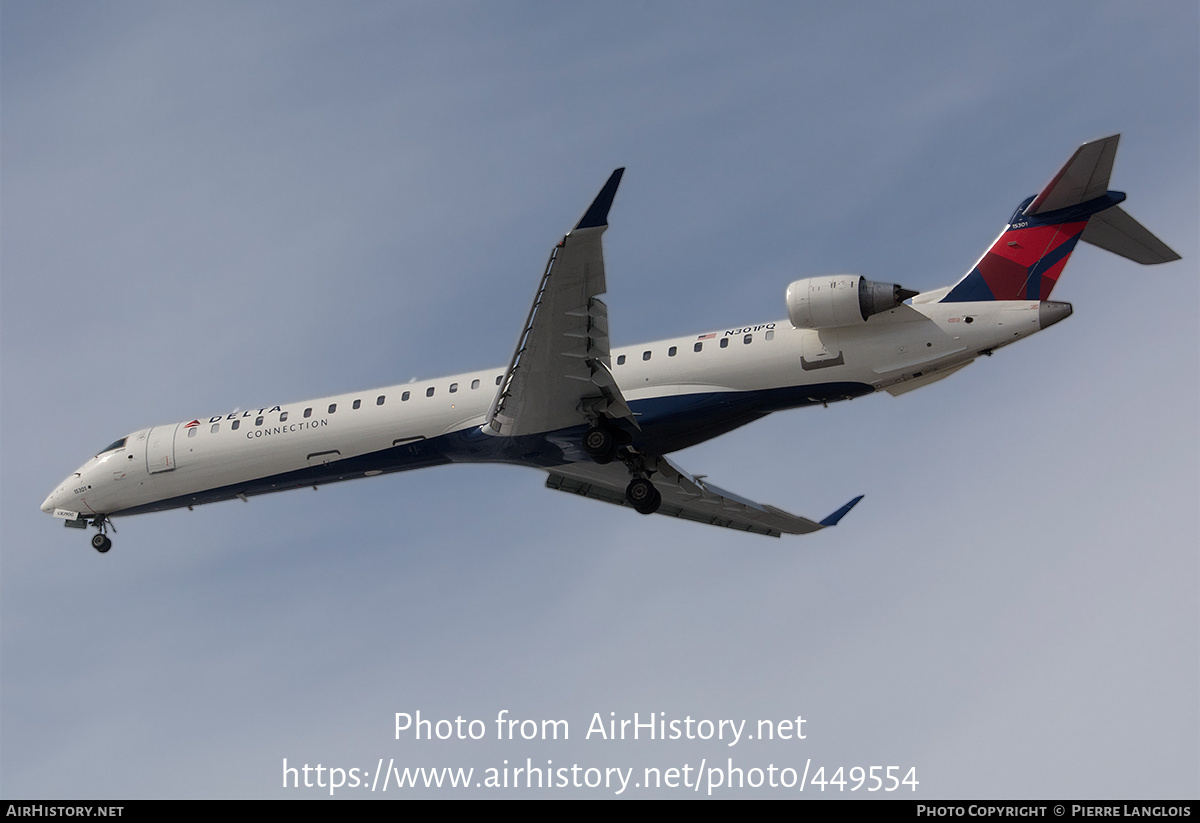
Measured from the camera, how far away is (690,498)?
32.7m

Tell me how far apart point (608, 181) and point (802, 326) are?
5955 millimetres

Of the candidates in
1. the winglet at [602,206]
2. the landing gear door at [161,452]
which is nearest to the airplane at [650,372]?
the winglet at [602,206]

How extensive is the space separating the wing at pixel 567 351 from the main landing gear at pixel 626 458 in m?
0.39

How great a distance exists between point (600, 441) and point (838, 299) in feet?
19.3

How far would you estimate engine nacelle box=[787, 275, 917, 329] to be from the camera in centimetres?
2516

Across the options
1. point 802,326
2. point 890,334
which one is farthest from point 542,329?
point 890,334

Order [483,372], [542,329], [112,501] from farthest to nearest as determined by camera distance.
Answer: [112,501]
[483,372]
[542,329]

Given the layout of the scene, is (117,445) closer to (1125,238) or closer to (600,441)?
(600,441)

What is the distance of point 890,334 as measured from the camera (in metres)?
25.8

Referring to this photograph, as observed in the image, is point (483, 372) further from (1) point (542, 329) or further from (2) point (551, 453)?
(1) point (542, 329)

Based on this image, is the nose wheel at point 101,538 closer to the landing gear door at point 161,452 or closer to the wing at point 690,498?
the landing gear door at point 161,452

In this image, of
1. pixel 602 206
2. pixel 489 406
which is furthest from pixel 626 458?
pixel 602 206

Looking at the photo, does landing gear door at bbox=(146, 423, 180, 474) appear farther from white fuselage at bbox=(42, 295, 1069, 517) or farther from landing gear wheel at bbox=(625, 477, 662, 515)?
landing gear wheel at bbox=(625, 477, 662, 515)

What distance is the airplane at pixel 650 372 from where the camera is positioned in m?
25.2
